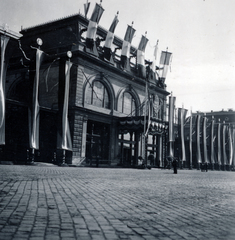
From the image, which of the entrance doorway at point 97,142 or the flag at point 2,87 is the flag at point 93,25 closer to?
the entrance doorway at point 97,142

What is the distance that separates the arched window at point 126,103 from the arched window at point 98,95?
223 centimetres

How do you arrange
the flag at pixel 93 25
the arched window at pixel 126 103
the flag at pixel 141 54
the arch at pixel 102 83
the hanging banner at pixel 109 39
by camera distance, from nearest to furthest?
the flag at pixel 93 25, the hanging banner at pixel 109 39, the arch at pixel 102 83, the flag at pixel 141 54, the arched window at pixel 126 103

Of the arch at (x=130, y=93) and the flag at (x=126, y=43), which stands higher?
the flag at (x=126, y=43)

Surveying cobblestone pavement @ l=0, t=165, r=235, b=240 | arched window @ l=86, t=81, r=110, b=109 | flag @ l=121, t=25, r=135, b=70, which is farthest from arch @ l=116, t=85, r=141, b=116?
cobblestone pavement @ l=0, t=165, r=235, b=240

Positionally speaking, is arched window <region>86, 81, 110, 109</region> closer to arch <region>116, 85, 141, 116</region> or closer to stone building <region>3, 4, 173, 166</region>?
stone building <region>3, 4, 173, 166</region>

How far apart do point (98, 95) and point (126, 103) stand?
5351 millimetres

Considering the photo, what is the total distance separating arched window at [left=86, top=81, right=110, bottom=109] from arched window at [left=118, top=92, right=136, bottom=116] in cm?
223

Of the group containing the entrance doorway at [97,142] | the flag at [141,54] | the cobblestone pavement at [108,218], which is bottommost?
the cobblestone pavement at [108,218]

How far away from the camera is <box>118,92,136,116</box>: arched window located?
3412cm

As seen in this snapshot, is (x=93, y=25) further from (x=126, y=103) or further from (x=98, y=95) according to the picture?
(x=126, y=103)

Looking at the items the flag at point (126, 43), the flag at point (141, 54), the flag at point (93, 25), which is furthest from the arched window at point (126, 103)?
the flag at point (93, 25)

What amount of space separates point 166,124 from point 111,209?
28739mm

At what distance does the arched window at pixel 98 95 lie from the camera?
30.0m

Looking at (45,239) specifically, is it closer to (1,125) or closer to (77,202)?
(77,202)
